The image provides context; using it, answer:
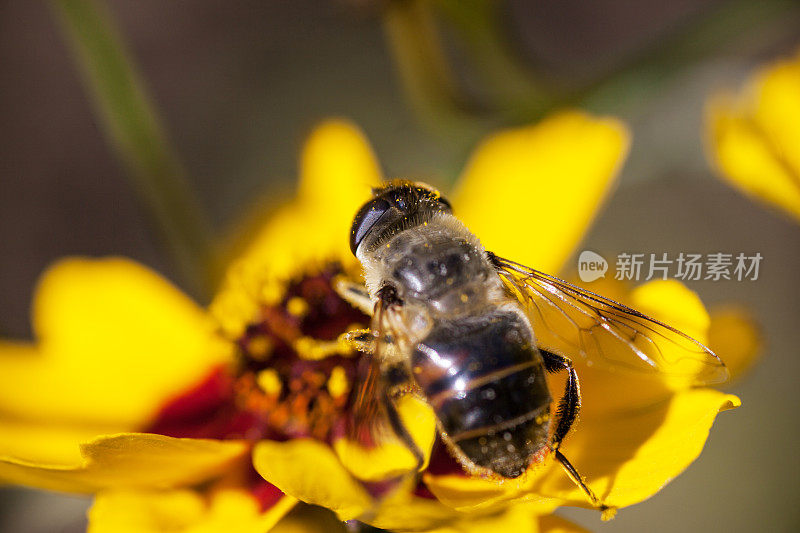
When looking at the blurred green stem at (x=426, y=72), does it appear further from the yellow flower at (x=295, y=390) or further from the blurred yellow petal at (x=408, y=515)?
the blurred yellow petal at (x=408, y=515)

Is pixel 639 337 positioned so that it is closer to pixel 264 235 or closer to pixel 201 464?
pixel 201 464

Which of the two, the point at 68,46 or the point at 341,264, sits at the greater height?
the point at 68,46

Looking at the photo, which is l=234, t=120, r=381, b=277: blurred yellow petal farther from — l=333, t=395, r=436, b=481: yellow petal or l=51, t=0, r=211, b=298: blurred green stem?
l=333, t=395, r=436, b=481: yellow petal

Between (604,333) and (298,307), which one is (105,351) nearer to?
(298,307)

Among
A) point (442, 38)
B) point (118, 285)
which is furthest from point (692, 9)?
point (118, 285)

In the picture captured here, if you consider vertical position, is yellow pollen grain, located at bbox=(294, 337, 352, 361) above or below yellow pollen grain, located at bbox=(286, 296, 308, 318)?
below

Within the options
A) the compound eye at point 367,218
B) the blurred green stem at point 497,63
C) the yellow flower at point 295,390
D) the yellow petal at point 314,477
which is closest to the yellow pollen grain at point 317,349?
the yellow flower at point 295,390

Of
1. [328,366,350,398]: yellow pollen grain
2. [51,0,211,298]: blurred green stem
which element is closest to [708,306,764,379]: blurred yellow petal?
[328,366,350,398]: yellow pollen grain
